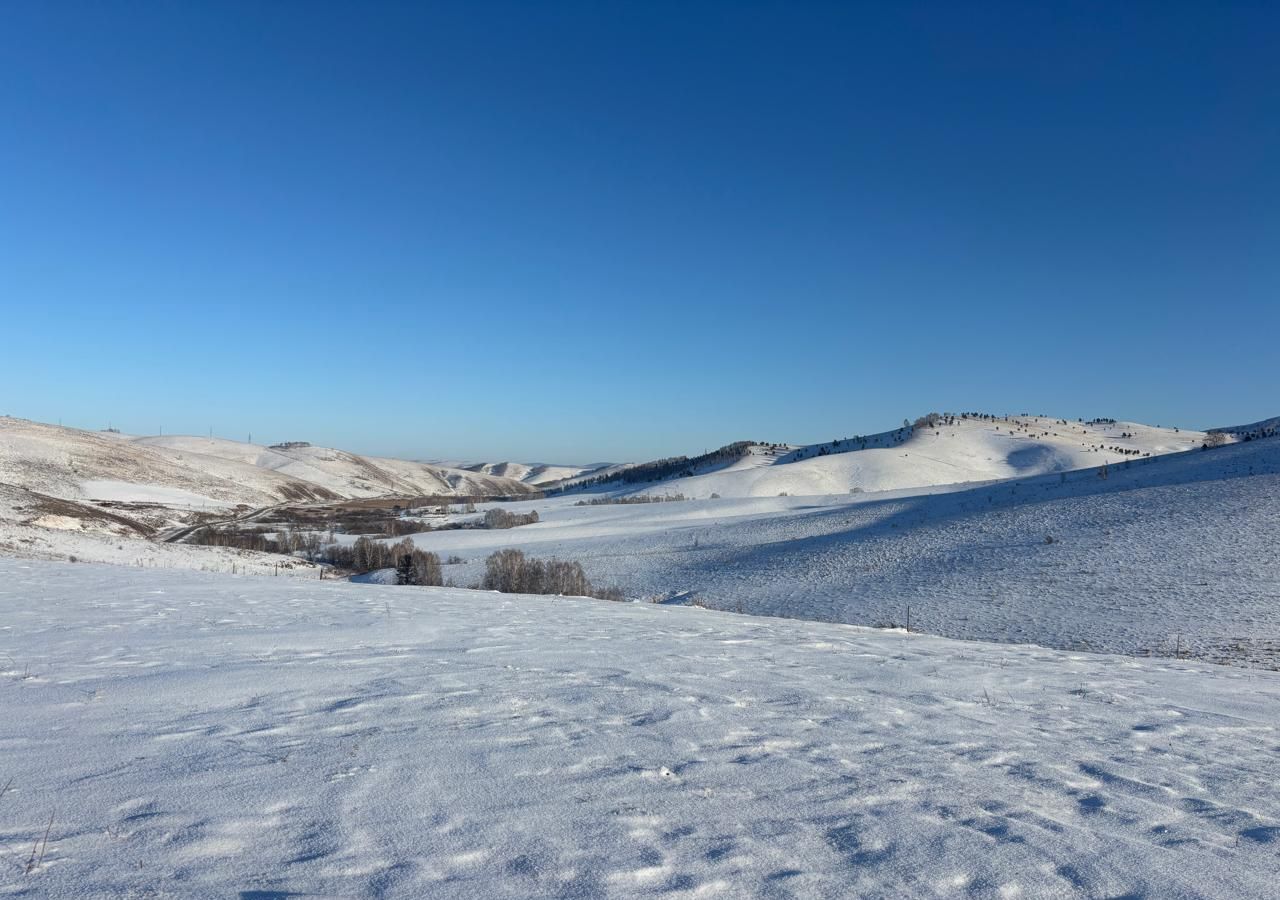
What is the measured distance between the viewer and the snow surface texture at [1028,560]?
1530cm

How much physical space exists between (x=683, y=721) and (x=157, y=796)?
11.8ft

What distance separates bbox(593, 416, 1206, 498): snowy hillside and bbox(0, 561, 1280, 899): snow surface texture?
158ft

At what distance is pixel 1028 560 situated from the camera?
70.3 ft

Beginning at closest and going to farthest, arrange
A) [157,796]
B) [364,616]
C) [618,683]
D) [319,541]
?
[157,796]
[618,683]
[364,616]
[319,541]

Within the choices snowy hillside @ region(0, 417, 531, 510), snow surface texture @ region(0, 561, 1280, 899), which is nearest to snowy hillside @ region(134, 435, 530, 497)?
snowy hillside @ region(0, 417, 531, 510)

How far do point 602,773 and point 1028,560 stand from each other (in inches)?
793

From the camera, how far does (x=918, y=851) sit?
3863 mm

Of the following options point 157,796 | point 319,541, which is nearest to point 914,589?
point 157,796

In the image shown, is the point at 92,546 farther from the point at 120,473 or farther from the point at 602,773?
the point at 120,473

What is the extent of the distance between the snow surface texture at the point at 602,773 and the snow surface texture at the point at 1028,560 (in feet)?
21.4

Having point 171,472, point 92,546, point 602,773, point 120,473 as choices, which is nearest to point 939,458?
point 92,546

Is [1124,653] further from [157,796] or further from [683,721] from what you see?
[157,796]

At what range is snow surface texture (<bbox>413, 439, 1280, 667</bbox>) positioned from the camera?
50.2 ft

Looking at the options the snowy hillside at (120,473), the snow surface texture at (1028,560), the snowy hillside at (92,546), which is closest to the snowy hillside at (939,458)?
the snow surface texture at (1028,560)
